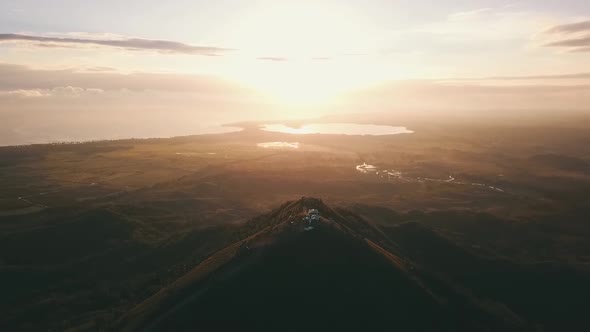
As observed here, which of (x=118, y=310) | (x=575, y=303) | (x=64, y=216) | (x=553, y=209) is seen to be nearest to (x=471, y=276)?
(x=575, y=303)

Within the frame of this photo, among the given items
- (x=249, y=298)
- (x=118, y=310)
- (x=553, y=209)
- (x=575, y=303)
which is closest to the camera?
(x=249, y=298)

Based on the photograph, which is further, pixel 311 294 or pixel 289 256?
pixel 289 256

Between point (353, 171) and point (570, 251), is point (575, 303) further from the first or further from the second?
point (353, 171)

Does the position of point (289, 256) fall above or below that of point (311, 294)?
above

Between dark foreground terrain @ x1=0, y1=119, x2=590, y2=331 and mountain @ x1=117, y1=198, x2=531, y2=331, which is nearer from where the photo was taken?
mountain @ x1=117, y1=198, x2=531, y2=331
